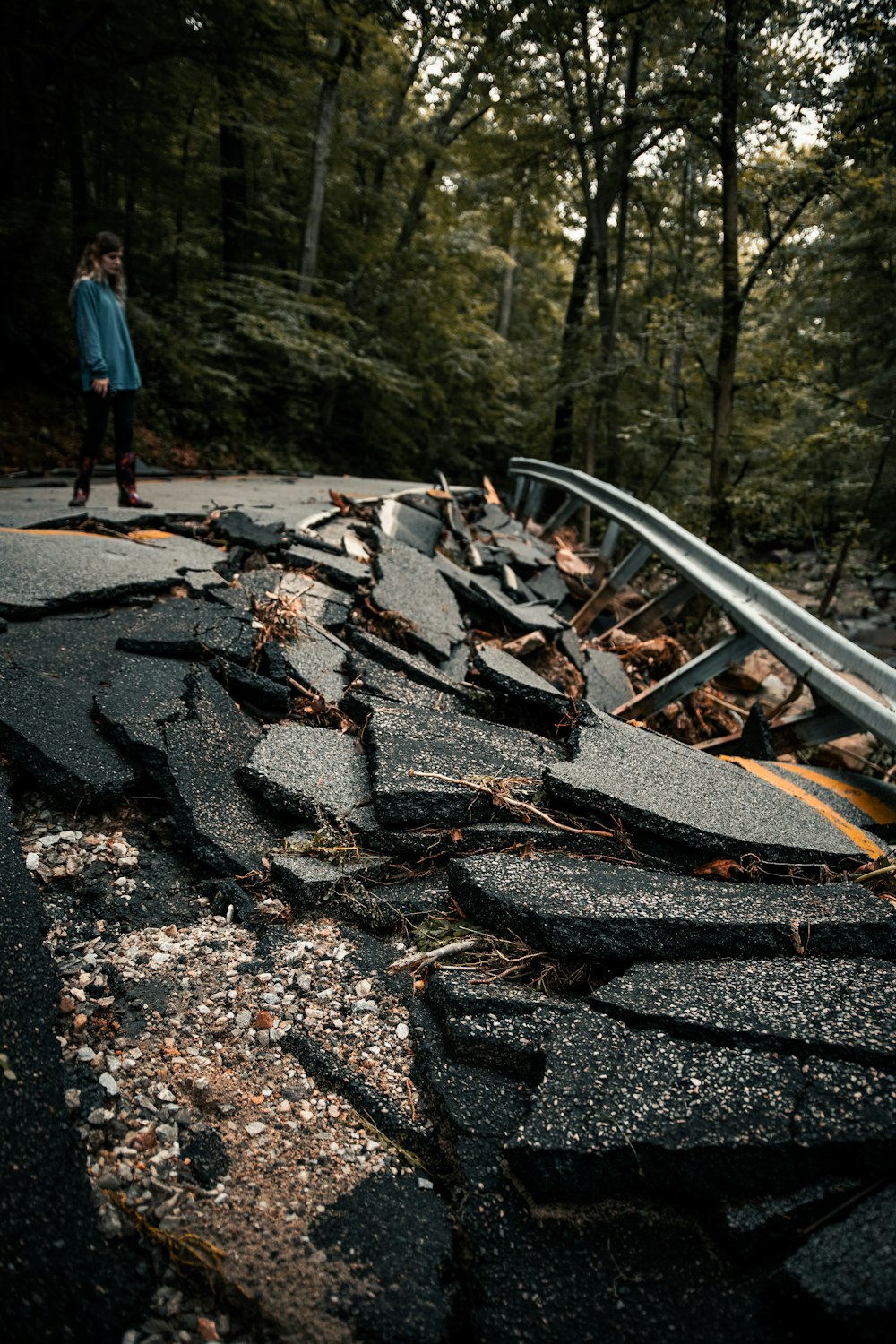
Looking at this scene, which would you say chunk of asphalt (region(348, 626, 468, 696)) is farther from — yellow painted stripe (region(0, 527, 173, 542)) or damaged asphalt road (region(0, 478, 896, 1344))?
yellow painted stripe (region(0, 527, 173, 542))

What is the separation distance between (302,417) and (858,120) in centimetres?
1105

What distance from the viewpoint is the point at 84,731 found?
2.61 m

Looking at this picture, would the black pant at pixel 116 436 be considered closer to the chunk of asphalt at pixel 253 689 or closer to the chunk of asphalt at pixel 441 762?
the chunk of asphalt at pixel 253 689

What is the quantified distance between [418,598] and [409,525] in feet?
6.08

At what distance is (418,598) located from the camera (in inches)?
180

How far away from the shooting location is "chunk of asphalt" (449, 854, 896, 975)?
1960 mm

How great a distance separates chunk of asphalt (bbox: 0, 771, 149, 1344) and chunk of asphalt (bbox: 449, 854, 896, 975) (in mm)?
1160

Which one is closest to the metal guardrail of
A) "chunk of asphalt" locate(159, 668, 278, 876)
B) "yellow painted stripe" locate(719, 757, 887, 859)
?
"yellow painted stripe" locate(719, 757, 887, 859)

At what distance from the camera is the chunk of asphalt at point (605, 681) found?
13.9 feet

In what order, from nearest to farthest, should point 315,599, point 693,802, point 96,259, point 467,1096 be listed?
point 467,1096 → point 693,802 → point 315,599 → point 96,259

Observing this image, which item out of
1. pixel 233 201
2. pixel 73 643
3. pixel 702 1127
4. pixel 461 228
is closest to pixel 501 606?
pixel 73 643

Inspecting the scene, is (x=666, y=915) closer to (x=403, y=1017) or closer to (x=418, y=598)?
(x=403, y=1017)

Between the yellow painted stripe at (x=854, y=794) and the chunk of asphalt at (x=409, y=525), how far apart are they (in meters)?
3.21

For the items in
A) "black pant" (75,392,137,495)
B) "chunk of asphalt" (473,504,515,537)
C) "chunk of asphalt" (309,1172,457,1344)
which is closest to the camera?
Result: "chunk of asphalt" (309,1172,457,1344)
